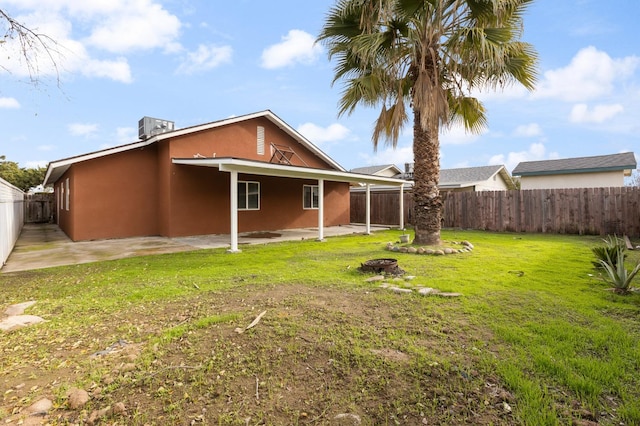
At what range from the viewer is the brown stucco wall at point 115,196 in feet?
36.7

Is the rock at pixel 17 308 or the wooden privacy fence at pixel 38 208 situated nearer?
the rock at pixel 17 308

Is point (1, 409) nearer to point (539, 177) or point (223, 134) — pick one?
point (223, 134)

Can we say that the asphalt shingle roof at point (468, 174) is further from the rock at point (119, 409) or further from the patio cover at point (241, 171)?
the rock at point (119, 409)

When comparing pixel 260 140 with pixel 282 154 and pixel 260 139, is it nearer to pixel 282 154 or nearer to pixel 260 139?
pixel 260 139

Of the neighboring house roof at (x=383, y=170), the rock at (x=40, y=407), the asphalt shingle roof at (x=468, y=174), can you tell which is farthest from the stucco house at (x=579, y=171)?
the rock at (x=40, y=407)

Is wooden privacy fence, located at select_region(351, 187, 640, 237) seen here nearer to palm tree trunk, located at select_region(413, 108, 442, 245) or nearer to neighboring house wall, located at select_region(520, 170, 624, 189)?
palm tree trunk, located at select_region(413, 108, 442, 245)

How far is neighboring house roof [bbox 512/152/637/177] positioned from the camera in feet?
62.7

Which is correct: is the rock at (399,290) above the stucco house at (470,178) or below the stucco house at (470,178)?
below

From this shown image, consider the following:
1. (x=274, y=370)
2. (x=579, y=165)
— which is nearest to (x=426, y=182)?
(x=274, y=370)

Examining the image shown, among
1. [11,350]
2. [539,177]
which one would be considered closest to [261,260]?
[11,350]

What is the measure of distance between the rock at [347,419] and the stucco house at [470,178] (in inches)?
714

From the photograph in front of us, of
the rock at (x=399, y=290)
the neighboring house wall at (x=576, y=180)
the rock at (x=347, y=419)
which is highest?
the neighboring house wall at (x=576, y=180)

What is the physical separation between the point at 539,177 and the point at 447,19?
1816 centimetres

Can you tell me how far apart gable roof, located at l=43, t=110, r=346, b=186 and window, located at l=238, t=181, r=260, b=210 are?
2.65 metres
